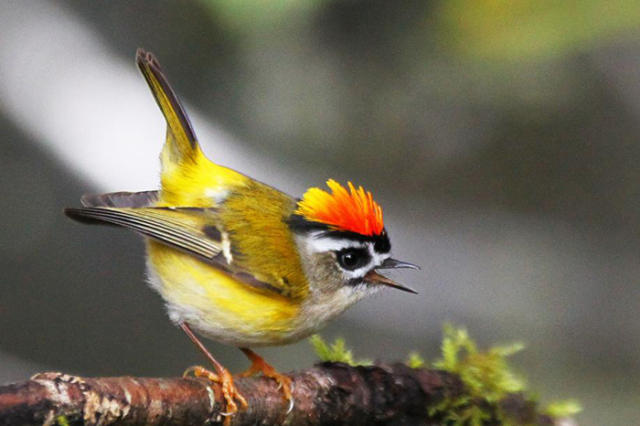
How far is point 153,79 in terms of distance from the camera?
134 inches

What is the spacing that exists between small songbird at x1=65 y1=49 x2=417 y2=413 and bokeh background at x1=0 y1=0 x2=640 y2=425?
5.15 feet

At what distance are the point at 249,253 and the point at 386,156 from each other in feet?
11.1

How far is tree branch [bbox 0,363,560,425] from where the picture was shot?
1.98 metres

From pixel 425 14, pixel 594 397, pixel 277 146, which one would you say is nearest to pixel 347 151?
pixel 277 146

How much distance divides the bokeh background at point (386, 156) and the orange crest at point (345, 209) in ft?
5.76

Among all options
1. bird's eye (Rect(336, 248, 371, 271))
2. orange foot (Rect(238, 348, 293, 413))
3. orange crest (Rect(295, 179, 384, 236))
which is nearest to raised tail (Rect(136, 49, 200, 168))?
orange crest (Rect(295, 179, 384, 236))

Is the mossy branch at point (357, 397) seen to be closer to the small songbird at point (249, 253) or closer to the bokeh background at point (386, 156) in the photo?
the small songbird at point (249, 253)

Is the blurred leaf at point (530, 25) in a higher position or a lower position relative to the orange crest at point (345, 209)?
higher

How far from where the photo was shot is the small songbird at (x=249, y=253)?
2.99m

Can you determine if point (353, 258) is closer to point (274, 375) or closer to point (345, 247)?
point (345, 247)

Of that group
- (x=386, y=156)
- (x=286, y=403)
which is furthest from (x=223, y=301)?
(x=386, y=156)

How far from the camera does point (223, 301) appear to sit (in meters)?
3.00

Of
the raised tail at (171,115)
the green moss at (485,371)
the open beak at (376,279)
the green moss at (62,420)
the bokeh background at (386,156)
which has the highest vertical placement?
the bokeh background at (386,156)

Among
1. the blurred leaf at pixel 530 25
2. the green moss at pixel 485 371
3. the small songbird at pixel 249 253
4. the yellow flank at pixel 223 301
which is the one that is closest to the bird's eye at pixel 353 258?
the small songbird at pixel 249 253
